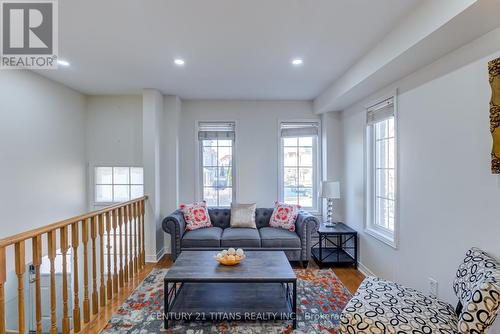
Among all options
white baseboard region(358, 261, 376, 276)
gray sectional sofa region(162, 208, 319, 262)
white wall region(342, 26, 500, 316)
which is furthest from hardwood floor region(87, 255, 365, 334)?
white wall region(342, 26, 500, 316)

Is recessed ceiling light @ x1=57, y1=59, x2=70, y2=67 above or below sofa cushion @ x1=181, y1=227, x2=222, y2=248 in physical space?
above

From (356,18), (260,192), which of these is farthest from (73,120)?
(356,18)

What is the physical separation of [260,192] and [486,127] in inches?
133

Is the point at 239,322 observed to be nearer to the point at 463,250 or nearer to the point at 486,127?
the point at 463,250

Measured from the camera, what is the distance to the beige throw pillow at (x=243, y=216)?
14.0 ft

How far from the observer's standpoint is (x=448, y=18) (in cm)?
172

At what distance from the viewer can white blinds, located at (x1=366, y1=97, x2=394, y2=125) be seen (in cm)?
310

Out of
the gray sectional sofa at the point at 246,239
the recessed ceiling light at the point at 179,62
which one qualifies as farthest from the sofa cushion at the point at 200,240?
the recessed ceiling light at the point at 179,62

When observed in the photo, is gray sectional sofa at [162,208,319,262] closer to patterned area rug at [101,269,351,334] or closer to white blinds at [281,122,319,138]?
patterned area rug at [101,269,351,334]

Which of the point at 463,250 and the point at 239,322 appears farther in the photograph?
the point at 239,322

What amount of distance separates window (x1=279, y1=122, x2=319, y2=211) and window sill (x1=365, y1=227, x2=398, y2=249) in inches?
56.2

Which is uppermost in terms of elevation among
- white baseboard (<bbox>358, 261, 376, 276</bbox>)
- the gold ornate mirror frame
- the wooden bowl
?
the gold ornate mirror frame

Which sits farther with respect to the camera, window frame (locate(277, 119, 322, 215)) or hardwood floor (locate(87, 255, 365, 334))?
window frame (locate(277, 119, 322, 215))
